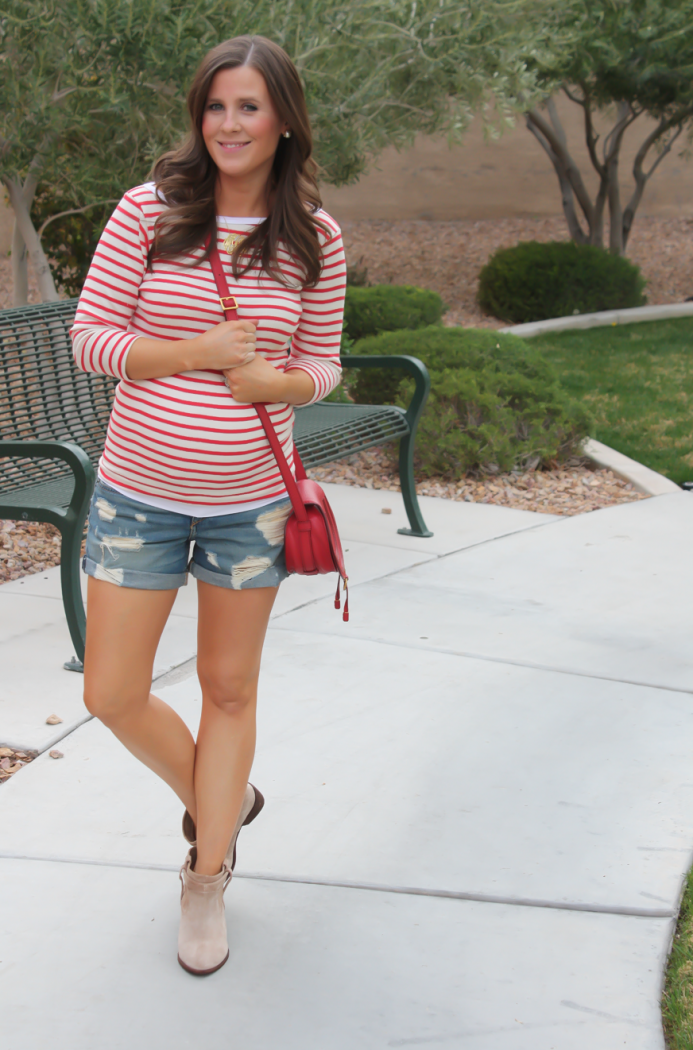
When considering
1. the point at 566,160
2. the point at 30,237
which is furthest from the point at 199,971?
the point at 566,160

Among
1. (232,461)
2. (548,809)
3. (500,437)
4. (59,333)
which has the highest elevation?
(232,461)

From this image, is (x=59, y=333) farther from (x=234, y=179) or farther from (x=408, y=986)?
(x=408, y=986)

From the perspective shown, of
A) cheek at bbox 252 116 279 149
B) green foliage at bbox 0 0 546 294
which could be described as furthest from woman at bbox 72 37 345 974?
green foliage at bbox 0 0 546 294

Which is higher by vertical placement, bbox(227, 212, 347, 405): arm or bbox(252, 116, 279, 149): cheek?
bbox(252, 116, 279, 149): cheek

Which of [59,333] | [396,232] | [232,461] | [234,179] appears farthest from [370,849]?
[396,232]

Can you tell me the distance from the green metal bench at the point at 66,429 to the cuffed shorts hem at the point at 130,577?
5.00 feet

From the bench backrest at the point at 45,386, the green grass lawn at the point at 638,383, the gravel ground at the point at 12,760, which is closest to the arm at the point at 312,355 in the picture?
the gravel ground at the point at 12,760

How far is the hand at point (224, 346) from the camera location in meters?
1.94

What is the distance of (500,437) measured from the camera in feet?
21.2

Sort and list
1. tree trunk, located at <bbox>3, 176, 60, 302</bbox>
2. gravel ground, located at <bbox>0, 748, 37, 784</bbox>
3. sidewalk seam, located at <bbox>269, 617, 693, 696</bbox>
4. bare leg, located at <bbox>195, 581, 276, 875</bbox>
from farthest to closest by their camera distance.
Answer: tree trunk, located at <bbox>3, 176, 60, 302</bbox> → sidewalk seam, located at <bbox>269, 617, 693, 696</bbox> → gravel ground, located at <bbox>0, 748, 37, 784</bbox> → bare leg, located at <bbox>195, 581, 276, 875</bbox>

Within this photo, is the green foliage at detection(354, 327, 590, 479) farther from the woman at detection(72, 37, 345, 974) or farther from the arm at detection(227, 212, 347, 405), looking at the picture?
the woman at detection(72, 37, 345, 974)

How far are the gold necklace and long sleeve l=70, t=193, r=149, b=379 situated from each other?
0.49 ft

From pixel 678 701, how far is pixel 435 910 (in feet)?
4.80

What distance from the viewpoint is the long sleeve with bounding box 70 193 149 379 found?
197cm
